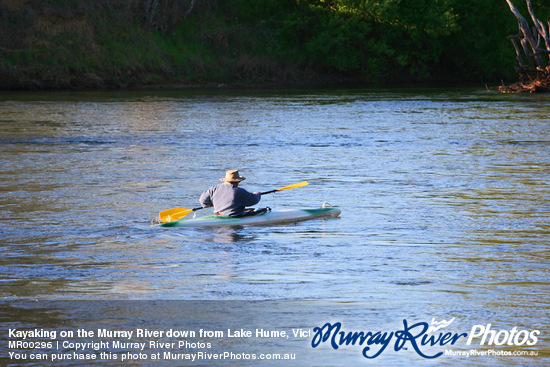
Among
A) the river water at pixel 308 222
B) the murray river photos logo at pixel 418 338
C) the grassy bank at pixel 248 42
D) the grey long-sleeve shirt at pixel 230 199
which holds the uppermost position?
the grassy bank at pixel 248 42

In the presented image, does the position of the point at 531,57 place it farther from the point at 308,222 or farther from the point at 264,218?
the point at 264,218

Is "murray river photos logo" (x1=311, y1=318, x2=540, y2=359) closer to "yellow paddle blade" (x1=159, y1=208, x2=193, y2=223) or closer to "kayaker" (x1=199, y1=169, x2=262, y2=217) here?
"kayaker" (x1=199, y1=169, x2=262, y2=217)

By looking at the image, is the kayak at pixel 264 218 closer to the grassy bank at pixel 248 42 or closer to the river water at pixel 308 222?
the river water at pixel 308 222

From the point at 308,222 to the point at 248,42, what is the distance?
147 feet

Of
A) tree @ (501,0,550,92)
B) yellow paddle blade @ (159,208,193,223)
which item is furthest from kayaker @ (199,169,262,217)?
tree @ (501,0,550,92)

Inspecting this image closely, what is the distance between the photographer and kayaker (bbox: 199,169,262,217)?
1259 centimetres

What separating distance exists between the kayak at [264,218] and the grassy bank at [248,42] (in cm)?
3903

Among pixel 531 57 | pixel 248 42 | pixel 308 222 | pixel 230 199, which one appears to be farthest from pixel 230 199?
pixel 248 42

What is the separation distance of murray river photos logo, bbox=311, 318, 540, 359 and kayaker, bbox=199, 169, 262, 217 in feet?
16.9

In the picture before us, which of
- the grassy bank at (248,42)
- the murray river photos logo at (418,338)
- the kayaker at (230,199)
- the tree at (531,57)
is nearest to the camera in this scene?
the murray river photos logo at (418,338)

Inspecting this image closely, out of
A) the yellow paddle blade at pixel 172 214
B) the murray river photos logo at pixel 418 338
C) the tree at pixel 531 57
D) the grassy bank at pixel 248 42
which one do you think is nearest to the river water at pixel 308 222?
the murray river photos logo at pixel 418 338

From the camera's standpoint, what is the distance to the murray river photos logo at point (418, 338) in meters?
7.23

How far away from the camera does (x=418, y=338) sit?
7.42 metres

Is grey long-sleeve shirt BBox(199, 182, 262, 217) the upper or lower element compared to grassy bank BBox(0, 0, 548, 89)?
lower
